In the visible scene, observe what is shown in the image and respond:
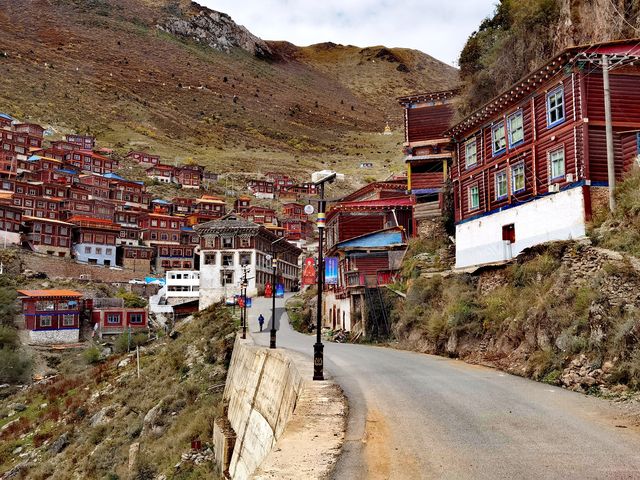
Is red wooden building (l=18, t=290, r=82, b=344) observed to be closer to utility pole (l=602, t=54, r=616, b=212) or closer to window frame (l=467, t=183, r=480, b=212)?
window frame (l=467, t=183, r=480, b=212)

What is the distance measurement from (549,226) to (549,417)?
13.8 m

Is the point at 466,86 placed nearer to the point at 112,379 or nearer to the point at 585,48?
the point at 585,48

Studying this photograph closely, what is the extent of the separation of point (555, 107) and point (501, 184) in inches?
194

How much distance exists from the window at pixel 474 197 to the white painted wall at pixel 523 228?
1054mm

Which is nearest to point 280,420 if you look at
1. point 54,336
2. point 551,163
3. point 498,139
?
point 551,163

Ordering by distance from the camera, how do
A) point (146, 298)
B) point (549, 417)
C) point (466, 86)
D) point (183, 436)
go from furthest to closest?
point (146, 298), point (466, 86), point (183, 436), point (549, 417)

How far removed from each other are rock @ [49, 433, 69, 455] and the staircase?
28.0 meters

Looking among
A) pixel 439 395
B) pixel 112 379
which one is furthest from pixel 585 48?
pixel 112 379

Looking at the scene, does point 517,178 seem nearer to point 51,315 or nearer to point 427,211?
point 427,211

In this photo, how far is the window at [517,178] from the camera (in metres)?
25.5

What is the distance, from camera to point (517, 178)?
85.0 feet

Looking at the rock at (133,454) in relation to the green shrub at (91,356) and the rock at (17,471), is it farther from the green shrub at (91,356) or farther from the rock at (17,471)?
the green shrub at (91,356)

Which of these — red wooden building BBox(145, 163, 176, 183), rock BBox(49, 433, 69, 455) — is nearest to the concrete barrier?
rock BBox(49, 433, 69, 455)

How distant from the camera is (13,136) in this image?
106 metres
